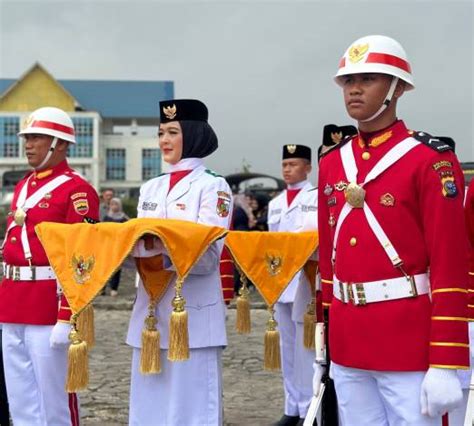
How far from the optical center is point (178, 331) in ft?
11.4

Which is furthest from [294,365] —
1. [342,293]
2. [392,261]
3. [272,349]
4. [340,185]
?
[392,261]

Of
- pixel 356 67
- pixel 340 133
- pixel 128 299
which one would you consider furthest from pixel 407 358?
pixel 128 299

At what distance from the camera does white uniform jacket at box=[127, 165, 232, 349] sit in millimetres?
3756

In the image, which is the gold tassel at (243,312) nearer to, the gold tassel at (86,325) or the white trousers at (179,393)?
the white trousers at (179,393)

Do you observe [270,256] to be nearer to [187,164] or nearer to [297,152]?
[187,164]

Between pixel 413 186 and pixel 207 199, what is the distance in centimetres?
125

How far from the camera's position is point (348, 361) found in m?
2.96

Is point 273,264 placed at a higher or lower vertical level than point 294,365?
higher

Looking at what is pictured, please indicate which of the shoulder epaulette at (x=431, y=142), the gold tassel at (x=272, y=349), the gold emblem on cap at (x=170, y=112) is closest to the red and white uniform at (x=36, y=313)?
the gold emblem on cap at (x=170, y=112)

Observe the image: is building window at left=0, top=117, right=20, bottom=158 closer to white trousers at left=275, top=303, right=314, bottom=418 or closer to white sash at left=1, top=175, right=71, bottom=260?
white trousers at left=275, top=303, right=314, bottom=418

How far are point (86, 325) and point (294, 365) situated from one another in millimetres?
2493

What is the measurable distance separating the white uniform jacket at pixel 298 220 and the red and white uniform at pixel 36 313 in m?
1.64

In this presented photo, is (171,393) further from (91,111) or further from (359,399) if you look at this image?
(91,111)

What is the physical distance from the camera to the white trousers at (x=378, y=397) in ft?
9.14
